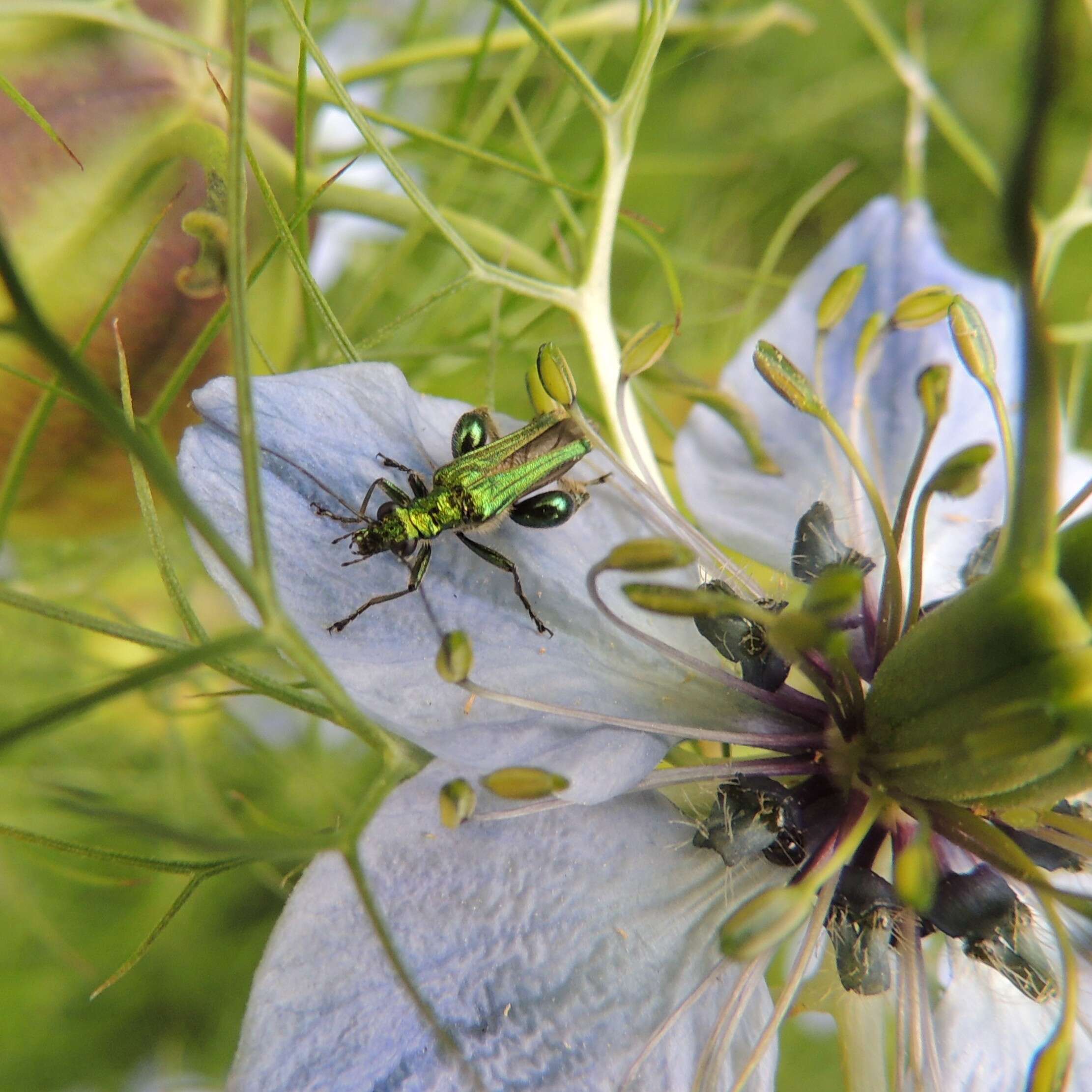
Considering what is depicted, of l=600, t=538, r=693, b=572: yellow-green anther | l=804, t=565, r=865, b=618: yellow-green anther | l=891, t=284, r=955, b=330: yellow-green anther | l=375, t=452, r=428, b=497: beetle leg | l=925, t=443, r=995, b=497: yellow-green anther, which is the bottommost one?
l=804, t=565, r=865, b=618: yellow-green anther

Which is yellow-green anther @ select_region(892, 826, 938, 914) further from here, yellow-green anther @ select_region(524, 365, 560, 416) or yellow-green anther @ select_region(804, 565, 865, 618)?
yellow-green anther @ select_region(524, 365, 560, 416)

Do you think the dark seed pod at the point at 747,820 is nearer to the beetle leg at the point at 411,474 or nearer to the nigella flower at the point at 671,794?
the nigella flower at the point at 671,794

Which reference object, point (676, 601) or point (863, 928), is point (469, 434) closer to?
point (676, 601)

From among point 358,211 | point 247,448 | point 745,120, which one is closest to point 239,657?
point 358,211

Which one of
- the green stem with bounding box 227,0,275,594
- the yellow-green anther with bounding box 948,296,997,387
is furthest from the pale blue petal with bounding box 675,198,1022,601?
the green stem with bounding box 227,0,275,594

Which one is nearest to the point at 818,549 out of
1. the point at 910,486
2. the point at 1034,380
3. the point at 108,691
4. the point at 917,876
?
the point at 910,486
